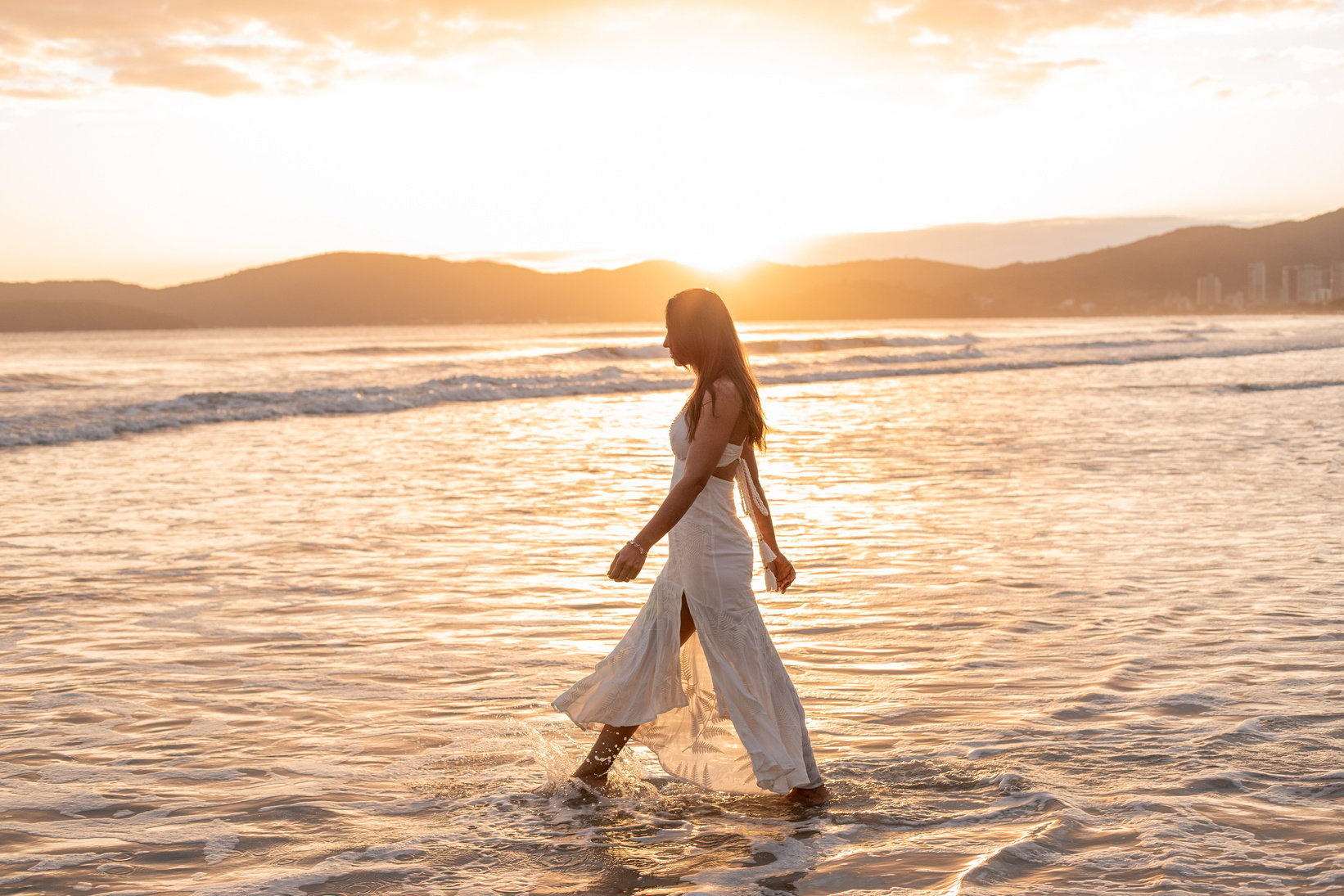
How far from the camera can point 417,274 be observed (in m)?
183

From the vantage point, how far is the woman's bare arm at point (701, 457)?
4219 millimetres

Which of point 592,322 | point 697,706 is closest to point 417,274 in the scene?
point 592,322

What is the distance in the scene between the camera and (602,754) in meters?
4.71

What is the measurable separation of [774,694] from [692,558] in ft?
1.99

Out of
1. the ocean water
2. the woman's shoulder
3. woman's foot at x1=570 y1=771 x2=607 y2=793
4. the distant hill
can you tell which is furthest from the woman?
the distant hill

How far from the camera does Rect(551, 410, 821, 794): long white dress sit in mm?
4371

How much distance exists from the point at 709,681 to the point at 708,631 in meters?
0.28

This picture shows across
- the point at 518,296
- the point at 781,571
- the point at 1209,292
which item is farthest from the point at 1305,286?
the point at 781,571

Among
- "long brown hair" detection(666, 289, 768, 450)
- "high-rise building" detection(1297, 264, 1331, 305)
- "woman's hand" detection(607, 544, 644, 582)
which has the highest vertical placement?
"high-rise building" detection(1297, 264, 1331, 305)

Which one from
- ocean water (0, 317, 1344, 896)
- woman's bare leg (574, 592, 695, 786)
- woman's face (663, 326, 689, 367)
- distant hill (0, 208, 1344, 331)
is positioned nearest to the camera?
ocean water (0, 317, 1344, 896)

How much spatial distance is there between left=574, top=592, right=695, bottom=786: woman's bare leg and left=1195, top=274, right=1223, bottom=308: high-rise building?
208824 mm

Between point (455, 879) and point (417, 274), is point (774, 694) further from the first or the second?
point (417, 274)

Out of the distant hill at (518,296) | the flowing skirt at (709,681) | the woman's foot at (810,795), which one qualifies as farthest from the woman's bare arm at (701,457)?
the distant hill at (518,296)

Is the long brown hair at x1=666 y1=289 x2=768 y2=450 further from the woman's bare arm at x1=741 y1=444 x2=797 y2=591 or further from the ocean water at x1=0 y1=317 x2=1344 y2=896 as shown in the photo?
the ocean water at x1=0 y1=317 x2=1344 y2=896
